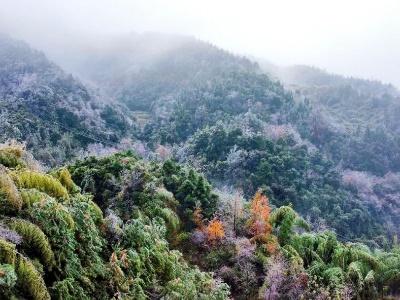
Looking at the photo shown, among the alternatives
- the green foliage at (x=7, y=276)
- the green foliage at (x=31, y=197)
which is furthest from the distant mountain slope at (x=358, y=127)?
the green foliage at (x=7, y=276)

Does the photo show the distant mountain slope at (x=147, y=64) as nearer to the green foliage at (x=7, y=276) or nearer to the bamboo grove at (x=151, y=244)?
the bamboo grove at (x=151, y=244)

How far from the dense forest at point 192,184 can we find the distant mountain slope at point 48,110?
0.29 m

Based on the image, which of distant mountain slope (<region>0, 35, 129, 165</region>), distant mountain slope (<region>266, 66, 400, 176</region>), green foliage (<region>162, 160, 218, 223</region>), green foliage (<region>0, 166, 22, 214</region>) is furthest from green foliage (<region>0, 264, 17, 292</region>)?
distant mountain slope (<region>266, 66, 400, 176</region>)

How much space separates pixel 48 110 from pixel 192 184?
141 feet

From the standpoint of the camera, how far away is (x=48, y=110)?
59.3m

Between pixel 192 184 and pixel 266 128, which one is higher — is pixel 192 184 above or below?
above

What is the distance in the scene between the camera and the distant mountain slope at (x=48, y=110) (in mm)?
46844

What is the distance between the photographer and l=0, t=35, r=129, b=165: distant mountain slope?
4684 centimetres

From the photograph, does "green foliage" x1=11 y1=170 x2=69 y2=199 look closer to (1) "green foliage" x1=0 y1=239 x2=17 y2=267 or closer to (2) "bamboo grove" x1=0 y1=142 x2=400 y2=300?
(2) "bamboo grove" x1=0 y1=142 x2=400 y2=300

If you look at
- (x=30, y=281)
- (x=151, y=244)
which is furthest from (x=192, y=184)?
(x=30, y=281)

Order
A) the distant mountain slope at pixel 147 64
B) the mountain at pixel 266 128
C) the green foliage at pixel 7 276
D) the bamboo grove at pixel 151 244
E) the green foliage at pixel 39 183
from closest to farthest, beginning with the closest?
the green foliage at pixel 7 276 → the bamboo grove at pixel 151 244 → the green foliage at pixel 39 183 → the mountain at pixel 266 128 → the distant mountain slope at pixel 147 64

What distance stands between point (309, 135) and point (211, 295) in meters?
60.3

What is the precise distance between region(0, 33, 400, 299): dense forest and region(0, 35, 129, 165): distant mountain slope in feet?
0.94

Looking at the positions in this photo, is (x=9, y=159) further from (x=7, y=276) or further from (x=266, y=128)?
(x=266, y=128)
